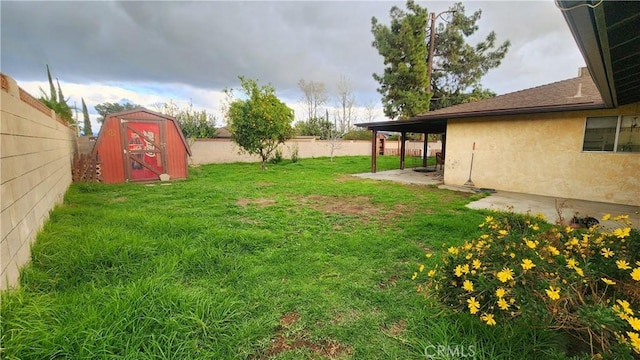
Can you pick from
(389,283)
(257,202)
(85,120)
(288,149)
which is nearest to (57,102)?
(257,202)

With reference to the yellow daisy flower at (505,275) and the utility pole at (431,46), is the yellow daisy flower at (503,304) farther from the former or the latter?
the utility pole at (431,46)

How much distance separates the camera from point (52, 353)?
1441 millimetres

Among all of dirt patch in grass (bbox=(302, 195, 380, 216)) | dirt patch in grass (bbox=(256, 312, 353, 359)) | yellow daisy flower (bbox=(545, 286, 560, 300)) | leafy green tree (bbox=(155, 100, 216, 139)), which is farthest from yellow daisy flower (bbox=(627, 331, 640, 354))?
leafy green tree (bbox=(155, 100, 216, 139))

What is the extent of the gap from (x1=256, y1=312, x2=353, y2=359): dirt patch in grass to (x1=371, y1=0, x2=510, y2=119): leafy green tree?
59.2ft

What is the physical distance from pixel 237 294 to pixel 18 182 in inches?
88.3

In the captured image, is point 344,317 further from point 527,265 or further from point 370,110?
point 370,110

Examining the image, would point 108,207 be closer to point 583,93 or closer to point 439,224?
point 439,224

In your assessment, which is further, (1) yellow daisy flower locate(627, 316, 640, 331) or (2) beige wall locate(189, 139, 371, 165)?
(2) beige wall locate(189, 139, 371, 165)

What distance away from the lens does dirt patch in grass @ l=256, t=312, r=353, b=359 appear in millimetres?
1682

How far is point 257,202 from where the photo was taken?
5.91 m

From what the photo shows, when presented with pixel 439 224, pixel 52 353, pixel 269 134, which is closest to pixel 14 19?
pixel 52 353

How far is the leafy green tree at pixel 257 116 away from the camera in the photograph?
1125 centimetres

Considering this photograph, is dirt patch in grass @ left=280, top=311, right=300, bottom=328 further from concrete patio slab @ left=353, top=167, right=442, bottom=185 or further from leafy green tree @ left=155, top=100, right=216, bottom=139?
leafy green tree @ left=155, top=100, right=216, bottom=139

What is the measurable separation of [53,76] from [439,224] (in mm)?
16927
